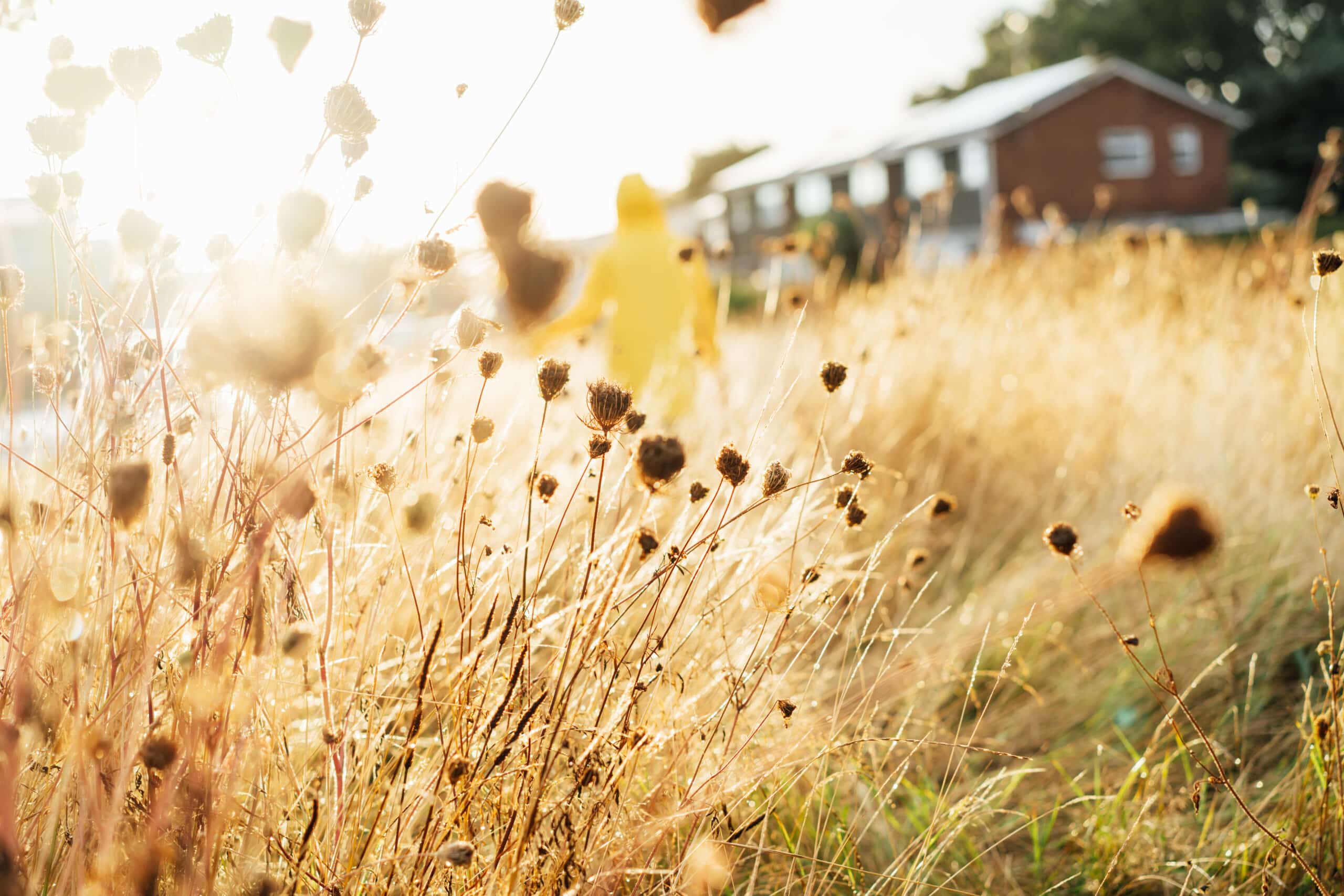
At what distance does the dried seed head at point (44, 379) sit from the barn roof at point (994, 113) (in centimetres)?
2358

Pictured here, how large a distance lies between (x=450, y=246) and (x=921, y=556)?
932 millimetres

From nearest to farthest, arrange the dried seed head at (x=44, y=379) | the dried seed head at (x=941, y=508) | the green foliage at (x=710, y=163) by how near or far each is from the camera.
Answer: the dried seed head at (x=44, y=379) → the dried seed head at (x=941, y=508) → the green foliage at (x=710, y=163)

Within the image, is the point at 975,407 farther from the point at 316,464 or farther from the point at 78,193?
the point at 78,193

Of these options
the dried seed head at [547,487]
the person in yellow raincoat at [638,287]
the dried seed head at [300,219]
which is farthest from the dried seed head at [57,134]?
the person in yellow raincoat at [638,287]

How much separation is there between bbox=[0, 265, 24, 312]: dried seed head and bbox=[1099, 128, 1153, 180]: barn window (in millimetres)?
27082

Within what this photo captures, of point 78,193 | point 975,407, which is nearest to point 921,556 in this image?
point 78,193

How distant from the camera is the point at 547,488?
1.15m

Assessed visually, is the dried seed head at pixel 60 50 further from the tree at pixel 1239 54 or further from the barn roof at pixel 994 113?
the tree at pixel 1239 54

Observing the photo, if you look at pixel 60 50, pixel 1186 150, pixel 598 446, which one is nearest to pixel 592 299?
pixel 60 50

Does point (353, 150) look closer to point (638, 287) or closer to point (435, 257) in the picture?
point (435, 257)

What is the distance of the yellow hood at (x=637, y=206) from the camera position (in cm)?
402

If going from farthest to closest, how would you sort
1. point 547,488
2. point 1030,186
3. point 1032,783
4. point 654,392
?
point 1030,186 → point 654,392 → point 1032,783 → point 547,488

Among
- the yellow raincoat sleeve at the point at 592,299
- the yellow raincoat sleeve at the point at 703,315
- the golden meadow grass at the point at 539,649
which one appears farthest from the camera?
the yellow raincoat sleeve at the point at 592,299

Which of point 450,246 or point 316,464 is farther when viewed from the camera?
point 316,464
